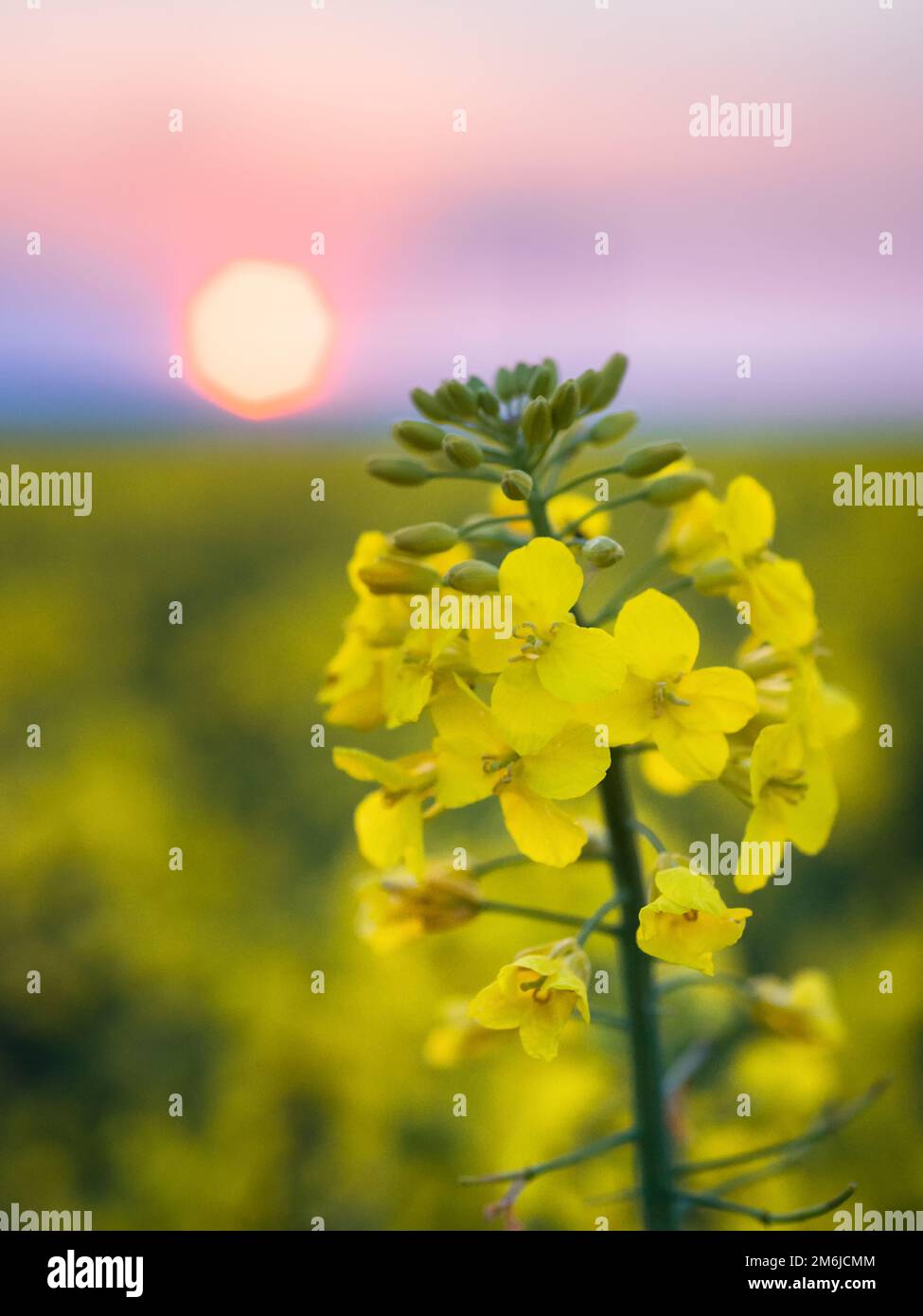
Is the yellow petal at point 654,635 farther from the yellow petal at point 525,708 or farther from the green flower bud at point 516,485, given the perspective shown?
the green flower bud at point 516,485

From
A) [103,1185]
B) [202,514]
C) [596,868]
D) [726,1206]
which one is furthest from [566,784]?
[202,514]

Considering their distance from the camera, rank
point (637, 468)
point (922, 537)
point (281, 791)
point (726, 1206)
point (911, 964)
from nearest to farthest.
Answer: point (726, 1206) < point (637, 468) < point (911, 964) < point (281, 791) < point (922, 537)

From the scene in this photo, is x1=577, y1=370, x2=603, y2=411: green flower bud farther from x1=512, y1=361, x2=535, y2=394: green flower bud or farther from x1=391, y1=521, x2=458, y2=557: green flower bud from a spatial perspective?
x1=391, y1=521, x2=458, y2=557: green flower bud

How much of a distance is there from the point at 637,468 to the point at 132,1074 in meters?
3.03

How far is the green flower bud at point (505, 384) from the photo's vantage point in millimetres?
2018

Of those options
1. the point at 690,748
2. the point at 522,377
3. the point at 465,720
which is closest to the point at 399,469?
A: the point at 522,377

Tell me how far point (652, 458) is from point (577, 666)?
1.72ft

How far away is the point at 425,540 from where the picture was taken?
187 cm

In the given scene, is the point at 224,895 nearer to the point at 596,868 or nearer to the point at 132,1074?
the point at 132,1074

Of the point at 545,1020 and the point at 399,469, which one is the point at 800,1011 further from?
the point at 399,469

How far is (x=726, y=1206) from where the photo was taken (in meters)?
1.83

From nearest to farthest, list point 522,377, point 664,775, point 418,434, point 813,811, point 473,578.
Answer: point 473,578 → point 813,811 → point 418,434 → point 522,377 → point 664,775

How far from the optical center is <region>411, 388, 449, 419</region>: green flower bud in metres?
1.99

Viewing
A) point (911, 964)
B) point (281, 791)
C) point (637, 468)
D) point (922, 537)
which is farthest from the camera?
point (922, 537)
